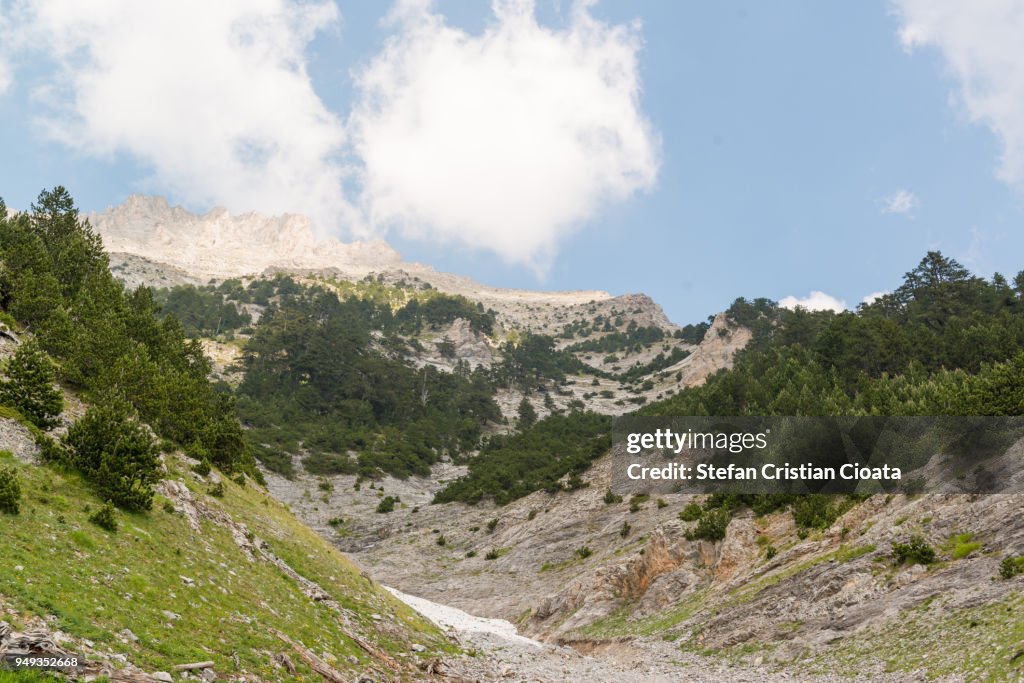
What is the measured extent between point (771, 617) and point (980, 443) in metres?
16.5

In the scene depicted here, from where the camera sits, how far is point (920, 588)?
92.4 feet

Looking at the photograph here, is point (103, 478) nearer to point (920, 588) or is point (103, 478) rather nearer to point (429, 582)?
point (920, 588)

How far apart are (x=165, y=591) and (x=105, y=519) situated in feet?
13.7

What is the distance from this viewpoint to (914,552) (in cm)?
3036

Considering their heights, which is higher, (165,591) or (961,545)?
(961,545)

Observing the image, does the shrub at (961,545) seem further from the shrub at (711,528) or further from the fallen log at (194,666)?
the fallen log at (194,666)

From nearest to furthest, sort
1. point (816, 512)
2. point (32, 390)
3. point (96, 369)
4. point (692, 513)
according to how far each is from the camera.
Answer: point (32, 390) < point (96, 369) < point (816, 512) < point (692, 513)

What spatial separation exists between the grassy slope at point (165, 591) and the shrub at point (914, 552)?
23.0m

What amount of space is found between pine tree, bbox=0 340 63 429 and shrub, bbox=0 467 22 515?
9.93 metres

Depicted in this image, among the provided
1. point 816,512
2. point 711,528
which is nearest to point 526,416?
point 711,528

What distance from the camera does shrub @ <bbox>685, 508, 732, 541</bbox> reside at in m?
47.1

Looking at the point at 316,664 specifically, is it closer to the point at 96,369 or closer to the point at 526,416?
the point at 96,369

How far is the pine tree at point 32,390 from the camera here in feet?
89.4

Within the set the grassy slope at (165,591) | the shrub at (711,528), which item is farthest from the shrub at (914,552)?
the grassy slope at (165,591)
